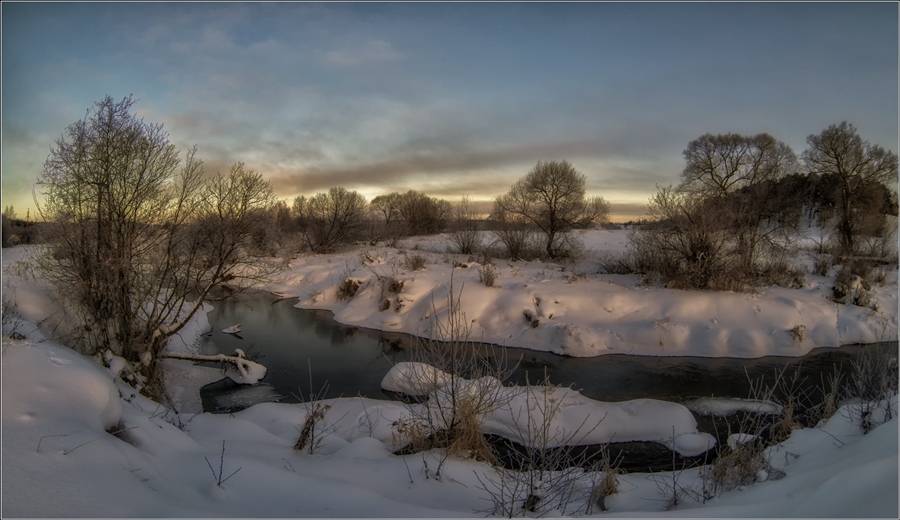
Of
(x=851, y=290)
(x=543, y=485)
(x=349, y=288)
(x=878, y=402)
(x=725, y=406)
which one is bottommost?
(x=725, y=406)

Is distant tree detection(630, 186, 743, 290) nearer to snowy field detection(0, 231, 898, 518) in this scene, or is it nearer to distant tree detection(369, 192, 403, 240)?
snowy field detection(0, 231, 898, 518)

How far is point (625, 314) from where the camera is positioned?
1641cm

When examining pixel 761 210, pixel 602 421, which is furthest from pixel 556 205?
pixel 602 421

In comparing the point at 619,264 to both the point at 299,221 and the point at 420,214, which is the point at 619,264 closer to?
the point at 299,221

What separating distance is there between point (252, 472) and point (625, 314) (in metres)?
13.9

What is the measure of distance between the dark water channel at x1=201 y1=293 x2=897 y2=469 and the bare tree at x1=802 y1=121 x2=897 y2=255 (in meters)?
13.8

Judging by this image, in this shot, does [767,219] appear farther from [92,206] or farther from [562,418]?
[92,206]

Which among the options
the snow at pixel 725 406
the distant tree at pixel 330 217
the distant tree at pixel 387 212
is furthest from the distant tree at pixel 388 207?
the snow at pixel 725 406

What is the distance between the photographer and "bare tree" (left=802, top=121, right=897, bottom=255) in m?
24.5

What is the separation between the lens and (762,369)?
13180 mm

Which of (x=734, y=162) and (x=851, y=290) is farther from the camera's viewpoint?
(x=734, y=162)

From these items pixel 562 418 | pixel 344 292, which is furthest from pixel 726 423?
pixel 344 292

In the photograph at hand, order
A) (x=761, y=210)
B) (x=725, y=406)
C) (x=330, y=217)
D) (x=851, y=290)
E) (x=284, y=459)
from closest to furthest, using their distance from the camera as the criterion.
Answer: (x=284, y=459), (x=725, y=406), (x=851, y=290), (x=761, y=210), (x=330, y=217)

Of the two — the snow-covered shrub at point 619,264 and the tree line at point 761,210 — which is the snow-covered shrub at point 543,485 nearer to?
the tree line at point 761,210
